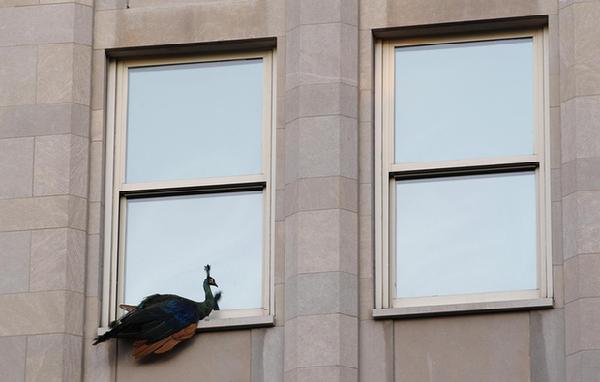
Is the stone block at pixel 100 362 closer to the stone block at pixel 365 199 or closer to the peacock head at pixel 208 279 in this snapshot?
the peacock head at pixel 208 279

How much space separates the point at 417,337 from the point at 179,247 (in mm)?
2938

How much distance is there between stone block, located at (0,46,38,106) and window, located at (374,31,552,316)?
12.5ft

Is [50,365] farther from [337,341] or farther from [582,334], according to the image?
[582,334]

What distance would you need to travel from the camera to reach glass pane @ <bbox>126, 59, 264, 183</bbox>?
23219 mm

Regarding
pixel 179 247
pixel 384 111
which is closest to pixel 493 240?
pixel 384 111

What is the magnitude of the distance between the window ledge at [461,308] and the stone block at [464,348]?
0.08 metres

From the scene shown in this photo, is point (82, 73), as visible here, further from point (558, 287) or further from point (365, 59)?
point (558, 287)

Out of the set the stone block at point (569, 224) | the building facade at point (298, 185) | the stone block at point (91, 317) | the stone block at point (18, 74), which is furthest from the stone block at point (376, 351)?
the stone block at point (18, 74)

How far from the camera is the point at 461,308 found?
2164 centimetres

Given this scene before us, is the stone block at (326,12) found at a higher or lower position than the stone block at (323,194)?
higher

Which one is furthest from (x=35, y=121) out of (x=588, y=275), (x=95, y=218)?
(x=588, y=275)

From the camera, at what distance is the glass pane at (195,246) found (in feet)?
74.3

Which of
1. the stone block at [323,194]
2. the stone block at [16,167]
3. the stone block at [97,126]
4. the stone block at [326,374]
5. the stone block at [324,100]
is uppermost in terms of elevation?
the stone block at [324,100]

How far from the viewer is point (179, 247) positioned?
75.5ft
